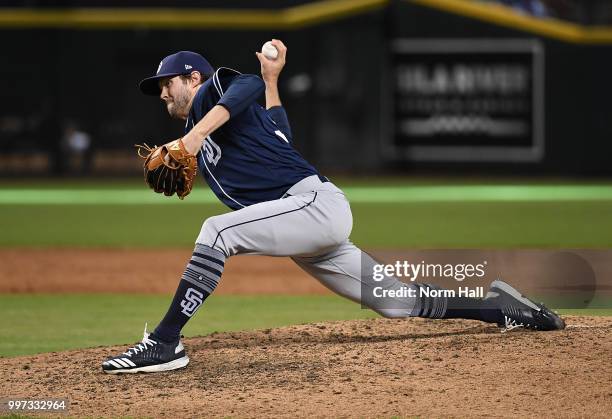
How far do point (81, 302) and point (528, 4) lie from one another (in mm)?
15595

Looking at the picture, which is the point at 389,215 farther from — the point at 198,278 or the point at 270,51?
the point at 198,278

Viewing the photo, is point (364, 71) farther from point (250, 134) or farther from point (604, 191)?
point (250, 134)

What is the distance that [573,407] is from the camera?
3.79 metres

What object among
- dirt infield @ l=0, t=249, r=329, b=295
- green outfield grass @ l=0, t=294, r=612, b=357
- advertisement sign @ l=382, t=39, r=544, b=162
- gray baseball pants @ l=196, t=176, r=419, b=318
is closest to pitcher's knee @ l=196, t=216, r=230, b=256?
gray baseball pants @ l=196, t=176, r=419, b=318

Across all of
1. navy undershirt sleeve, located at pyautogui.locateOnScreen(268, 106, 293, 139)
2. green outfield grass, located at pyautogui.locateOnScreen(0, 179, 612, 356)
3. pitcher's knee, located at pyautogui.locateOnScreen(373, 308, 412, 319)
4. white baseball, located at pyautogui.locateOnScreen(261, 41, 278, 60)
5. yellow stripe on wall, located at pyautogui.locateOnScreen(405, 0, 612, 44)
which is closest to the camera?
pitcher's knee, located at pyautogui.locateOnScreen(373, 308, 412, 319)

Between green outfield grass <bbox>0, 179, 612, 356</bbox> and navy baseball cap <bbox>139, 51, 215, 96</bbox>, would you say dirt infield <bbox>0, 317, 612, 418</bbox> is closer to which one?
green outfield grass <bbox>0, 179, 612, 356</bbox>

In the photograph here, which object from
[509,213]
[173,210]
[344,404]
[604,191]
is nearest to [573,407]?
[344,404]

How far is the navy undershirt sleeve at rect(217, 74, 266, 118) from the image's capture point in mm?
4242

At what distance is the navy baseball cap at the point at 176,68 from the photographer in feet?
14.7

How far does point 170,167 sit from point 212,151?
37 cm

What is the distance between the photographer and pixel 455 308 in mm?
4820

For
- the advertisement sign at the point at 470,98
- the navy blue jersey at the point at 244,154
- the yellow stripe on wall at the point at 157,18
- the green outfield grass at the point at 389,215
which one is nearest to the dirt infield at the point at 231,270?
the green outfield grass at the point at 389,215

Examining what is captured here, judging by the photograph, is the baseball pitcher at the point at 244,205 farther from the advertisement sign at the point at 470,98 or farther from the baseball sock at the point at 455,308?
the advertisement sign at the point at 470,98

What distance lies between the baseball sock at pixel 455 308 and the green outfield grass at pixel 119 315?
164 centimetres
